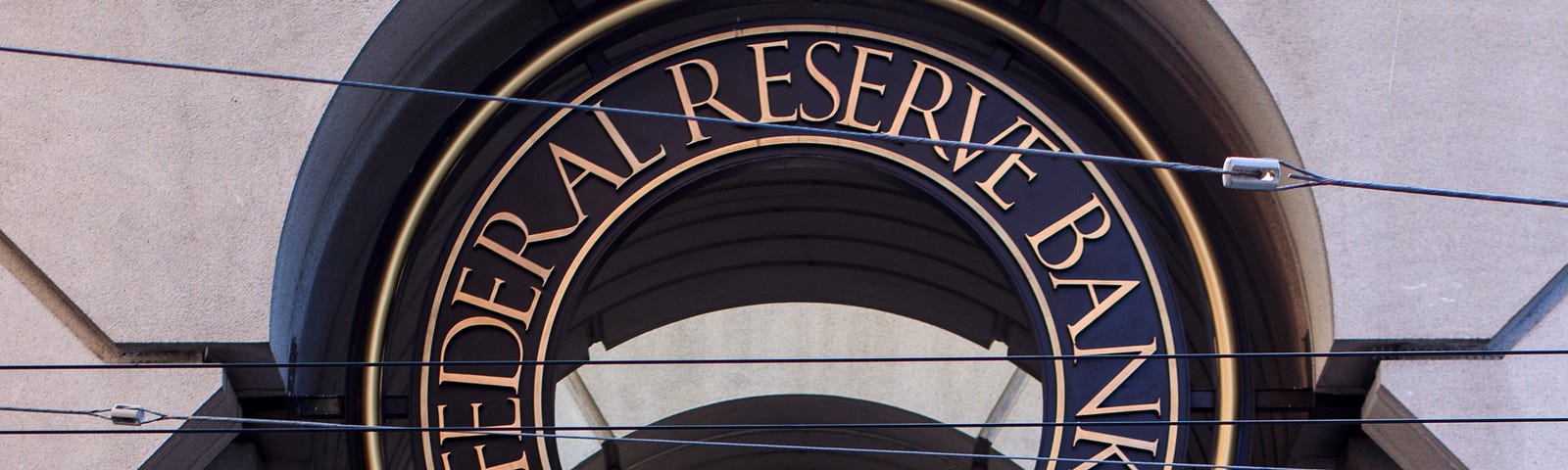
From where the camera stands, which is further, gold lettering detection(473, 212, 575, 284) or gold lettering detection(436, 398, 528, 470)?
gold lettering detection(473, 212, 575, 284)

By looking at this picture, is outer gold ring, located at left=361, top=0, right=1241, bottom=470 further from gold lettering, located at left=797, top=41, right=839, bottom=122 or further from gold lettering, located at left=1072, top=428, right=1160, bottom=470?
gold lettering, located at left=797, top=41, right=839, bottom=122

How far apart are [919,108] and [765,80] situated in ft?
2.53

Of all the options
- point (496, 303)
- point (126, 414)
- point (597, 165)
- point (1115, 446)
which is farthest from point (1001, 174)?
point (126, 414)

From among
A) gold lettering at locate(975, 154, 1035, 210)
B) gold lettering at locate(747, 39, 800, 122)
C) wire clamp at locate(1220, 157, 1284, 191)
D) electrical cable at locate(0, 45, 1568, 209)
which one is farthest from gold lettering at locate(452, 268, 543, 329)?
wire clamp at locate(1220, 157, 1284, 191)

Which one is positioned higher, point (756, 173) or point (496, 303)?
point (756, 173)

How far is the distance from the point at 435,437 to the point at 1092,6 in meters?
4.12

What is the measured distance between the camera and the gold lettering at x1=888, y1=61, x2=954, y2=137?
8969 millimetres

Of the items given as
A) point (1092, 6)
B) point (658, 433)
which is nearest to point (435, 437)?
point (1092, 6)

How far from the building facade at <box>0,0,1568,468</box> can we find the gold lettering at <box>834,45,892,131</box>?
0.02 meters

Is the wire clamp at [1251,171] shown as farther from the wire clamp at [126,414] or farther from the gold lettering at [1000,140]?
the wire clamp at [126,414]

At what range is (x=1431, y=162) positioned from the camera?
27.9ft

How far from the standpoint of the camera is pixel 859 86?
9.05 meters

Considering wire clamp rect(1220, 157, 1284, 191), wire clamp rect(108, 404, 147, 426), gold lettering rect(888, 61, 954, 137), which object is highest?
gold lettering rect(888, 61, 954, 137)

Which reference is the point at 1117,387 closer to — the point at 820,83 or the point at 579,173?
the point at 820,83
